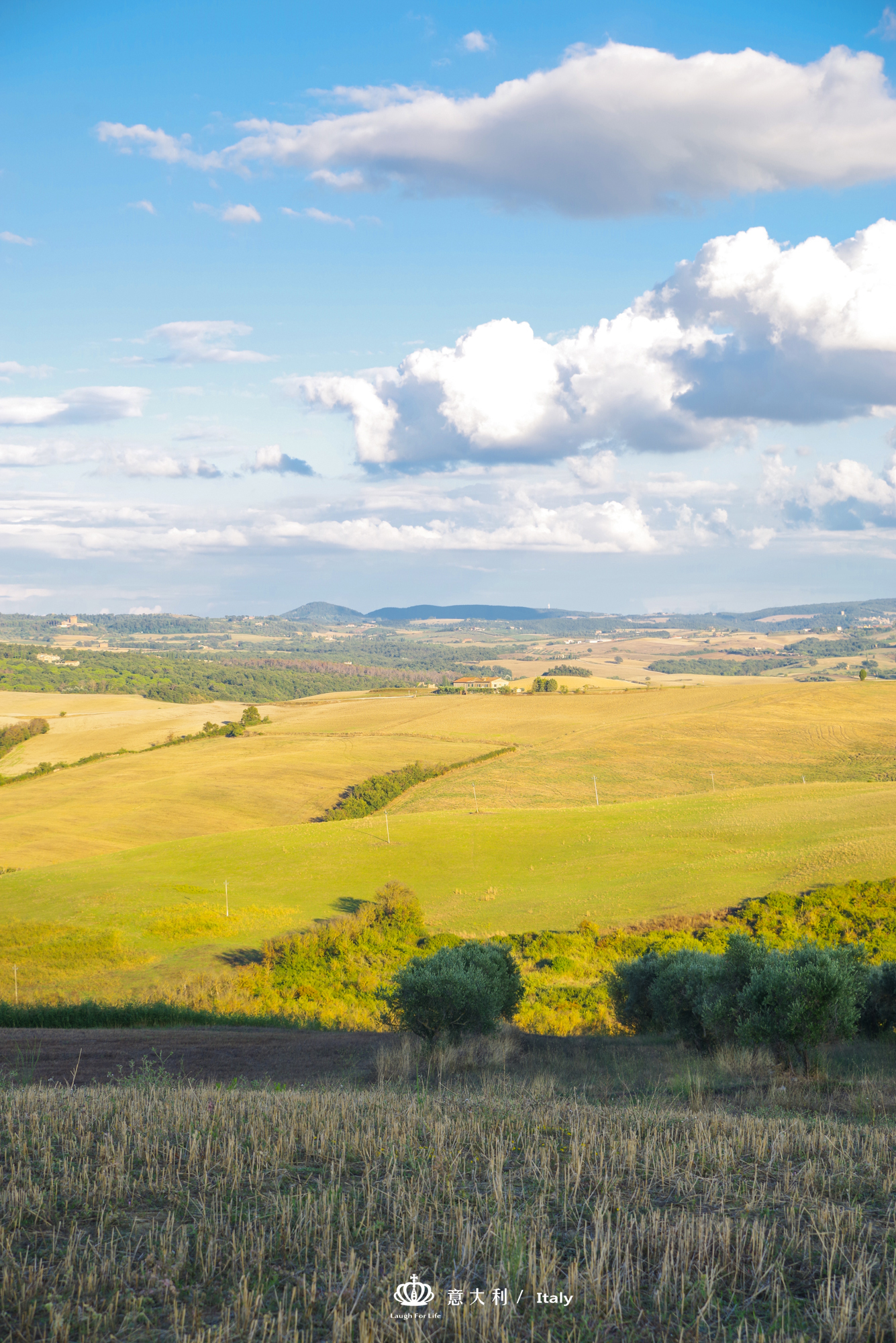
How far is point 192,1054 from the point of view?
17922mm

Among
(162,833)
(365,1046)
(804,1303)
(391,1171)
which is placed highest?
(804,1303)

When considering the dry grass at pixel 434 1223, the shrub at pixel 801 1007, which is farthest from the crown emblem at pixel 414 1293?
the shrub at pixel 801 1007

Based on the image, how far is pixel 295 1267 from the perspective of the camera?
6113 millimetres

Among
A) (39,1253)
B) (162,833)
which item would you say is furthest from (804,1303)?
(162,833)

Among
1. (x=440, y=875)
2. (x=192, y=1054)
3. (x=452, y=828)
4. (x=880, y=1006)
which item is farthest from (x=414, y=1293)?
(x=452, y=828)

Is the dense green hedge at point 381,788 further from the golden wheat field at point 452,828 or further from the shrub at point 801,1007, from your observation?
the shrub at point 801,1007

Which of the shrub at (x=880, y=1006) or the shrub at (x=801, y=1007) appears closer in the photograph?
the shrub at (x=801, y=1007)

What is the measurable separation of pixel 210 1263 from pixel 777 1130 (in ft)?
22.9

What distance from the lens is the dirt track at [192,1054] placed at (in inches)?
631

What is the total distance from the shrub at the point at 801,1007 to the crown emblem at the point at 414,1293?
564 inches

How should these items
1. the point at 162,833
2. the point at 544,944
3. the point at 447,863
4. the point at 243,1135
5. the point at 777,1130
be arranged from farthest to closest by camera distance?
the point at 162,833 → the point at 447,863 → the point at 544,944 → the point at 777,1130 → the point at 243,1135

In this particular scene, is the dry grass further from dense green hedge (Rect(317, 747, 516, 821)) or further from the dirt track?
dense green hedge (Rect(317, 747, 516, 821))

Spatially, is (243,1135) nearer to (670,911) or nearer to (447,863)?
(670,911)

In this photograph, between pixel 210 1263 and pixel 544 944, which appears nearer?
A: pixel 210 1263
